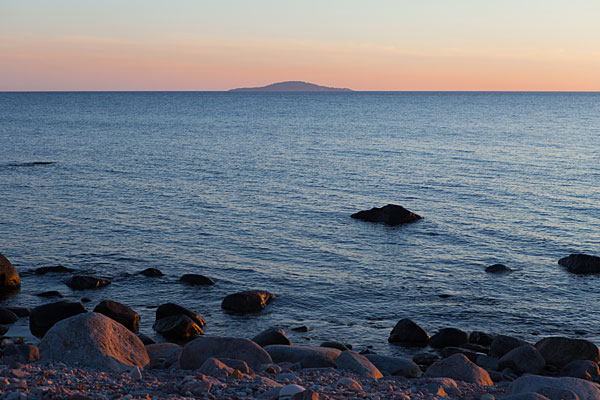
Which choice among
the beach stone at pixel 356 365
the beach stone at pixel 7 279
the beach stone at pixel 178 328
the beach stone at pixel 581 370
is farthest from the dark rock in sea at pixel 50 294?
the beach stone at pixel 581 370

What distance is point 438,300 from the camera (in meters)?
21.3

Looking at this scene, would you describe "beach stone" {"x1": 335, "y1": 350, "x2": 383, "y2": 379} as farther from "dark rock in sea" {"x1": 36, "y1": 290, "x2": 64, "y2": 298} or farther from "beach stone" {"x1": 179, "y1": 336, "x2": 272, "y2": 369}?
"dark rock in sea" {"x1": 36, "y1": 290, "x2": 64, "y2": 298}

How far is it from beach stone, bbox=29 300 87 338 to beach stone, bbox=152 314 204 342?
2.41 m

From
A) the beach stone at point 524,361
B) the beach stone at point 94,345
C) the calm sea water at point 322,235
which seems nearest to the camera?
the beach stone at point 94,345

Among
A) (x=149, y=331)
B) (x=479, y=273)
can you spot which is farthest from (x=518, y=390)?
(x=479, y=273)

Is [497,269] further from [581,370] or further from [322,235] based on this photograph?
[581,370]

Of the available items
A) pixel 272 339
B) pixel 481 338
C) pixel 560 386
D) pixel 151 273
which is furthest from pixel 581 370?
pixel 151 273

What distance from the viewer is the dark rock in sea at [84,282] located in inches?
856

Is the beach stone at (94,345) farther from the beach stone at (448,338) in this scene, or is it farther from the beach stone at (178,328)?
the beach stone at (448,338)

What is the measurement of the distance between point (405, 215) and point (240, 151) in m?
35.6

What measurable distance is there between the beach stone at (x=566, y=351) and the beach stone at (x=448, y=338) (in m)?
2.19

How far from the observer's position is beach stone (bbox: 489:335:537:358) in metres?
16.6

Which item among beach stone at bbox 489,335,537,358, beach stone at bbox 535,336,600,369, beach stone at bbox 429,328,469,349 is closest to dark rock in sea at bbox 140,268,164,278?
beach stone at bbox 429,328,469,349

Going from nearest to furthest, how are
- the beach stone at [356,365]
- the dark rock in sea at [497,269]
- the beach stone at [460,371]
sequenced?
the beach stone at [356,365] → the beach stone at [460,371] → the dark rock in sea at [497,269]
